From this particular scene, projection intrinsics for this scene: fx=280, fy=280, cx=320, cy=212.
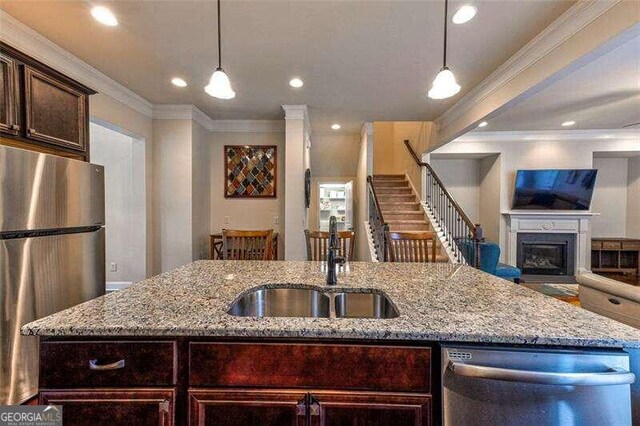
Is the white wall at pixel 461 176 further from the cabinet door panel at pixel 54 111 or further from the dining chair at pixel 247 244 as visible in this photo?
the cabinet door panel at pixel 54 111

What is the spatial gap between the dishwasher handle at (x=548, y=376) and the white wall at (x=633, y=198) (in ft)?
24.3

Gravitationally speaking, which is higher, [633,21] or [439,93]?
[633,21]

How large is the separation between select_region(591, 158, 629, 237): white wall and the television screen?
109 centimetres

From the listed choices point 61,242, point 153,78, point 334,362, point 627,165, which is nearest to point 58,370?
point 334,362

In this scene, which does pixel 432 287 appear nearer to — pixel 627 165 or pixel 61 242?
pixel 61 242

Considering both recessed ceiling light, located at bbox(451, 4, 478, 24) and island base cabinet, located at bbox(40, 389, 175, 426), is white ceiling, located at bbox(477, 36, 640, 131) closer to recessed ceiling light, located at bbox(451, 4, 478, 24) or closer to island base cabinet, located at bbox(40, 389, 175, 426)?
recessed ceiling light, located at bbox(451, 4, 478, 24)

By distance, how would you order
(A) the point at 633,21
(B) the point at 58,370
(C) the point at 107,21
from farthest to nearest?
(C) the point at 107,21, (A) the point at 633,21, (B) the point at 58,370

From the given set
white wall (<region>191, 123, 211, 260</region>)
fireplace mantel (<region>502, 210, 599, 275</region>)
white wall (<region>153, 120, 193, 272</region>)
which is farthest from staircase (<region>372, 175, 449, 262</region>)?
white wall (<region>153, 120, 193, 272</region>)

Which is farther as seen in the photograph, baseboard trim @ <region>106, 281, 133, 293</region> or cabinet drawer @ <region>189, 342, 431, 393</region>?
Answer: baseboard trim @ <region>106, 281, 133, 293</region>

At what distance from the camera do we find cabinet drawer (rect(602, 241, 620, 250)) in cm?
551

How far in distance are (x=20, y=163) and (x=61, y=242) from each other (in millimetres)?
573

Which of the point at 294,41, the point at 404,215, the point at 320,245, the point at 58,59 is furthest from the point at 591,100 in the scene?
the point at 58,59

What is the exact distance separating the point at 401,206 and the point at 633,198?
4822mm

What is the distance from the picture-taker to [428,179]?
18.1ft
